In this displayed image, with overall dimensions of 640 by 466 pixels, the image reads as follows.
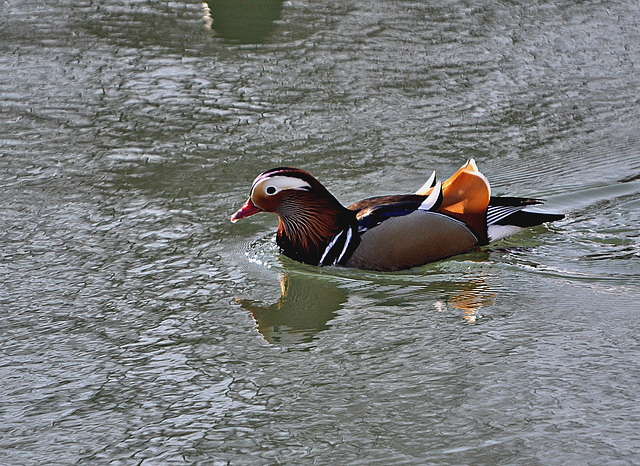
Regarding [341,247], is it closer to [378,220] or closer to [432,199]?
[378,220]

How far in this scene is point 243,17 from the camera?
31.3 ft

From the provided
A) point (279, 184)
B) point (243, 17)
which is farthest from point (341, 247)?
point (243, 17)

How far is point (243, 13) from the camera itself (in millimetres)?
9648

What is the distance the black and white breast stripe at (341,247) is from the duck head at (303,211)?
0.11 feet

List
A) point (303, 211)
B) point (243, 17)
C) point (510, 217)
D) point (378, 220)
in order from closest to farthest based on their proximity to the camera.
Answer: point (378, 220)
point (303, 211)
point (510, 217)
point (243, 17)

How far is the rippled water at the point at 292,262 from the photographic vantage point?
11.8 ft

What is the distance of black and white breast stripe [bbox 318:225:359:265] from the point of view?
5164mm

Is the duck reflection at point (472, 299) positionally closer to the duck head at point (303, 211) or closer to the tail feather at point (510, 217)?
the tail feather at point (510, 217)

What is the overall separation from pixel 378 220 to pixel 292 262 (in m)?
0.59

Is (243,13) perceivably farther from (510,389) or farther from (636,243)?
(510,389)

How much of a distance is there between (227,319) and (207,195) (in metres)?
1.74

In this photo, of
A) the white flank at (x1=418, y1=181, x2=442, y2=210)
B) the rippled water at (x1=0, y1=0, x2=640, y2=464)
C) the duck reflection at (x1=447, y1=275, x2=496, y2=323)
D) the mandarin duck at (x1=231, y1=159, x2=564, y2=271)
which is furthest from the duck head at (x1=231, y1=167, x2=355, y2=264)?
the duck reflection at (x1=447, y1=275, x2=496, y2=323)

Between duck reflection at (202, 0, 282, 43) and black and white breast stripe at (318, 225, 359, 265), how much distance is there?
415cm

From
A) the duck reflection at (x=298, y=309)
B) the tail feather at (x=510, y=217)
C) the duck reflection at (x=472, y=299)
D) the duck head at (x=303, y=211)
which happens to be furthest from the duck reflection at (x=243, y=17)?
the duck reflection at (x=472, y=299)
